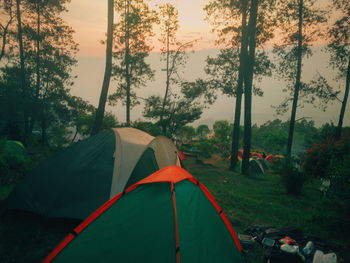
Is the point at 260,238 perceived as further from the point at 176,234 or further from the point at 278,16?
the point at 278,16

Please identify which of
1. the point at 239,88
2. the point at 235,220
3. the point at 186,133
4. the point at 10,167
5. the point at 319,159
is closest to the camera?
the point at 235,220

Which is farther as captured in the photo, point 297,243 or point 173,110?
point 173,110

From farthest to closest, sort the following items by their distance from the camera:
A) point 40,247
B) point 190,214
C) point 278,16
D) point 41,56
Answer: point 41,56
point 278,16
point 40,247
point 190,214

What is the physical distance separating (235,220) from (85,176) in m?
4.02

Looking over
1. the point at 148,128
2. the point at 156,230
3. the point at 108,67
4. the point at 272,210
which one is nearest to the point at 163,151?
the point at 156,230

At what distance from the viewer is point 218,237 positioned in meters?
4.09

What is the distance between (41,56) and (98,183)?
22.6 m

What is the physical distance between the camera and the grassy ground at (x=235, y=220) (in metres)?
4.77

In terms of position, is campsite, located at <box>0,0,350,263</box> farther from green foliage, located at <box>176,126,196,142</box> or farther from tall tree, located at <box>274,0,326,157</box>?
green foliage, located at <box>176,126,196,142</box>

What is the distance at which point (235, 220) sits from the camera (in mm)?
6539

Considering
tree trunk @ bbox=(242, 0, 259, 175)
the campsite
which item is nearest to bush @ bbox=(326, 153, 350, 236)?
the campsite

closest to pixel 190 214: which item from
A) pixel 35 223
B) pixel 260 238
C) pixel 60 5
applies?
pixel 260 238

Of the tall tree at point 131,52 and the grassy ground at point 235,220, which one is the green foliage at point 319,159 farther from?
the tall tree at point 131,52

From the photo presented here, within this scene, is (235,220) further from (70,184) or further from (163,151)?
(70,184)
